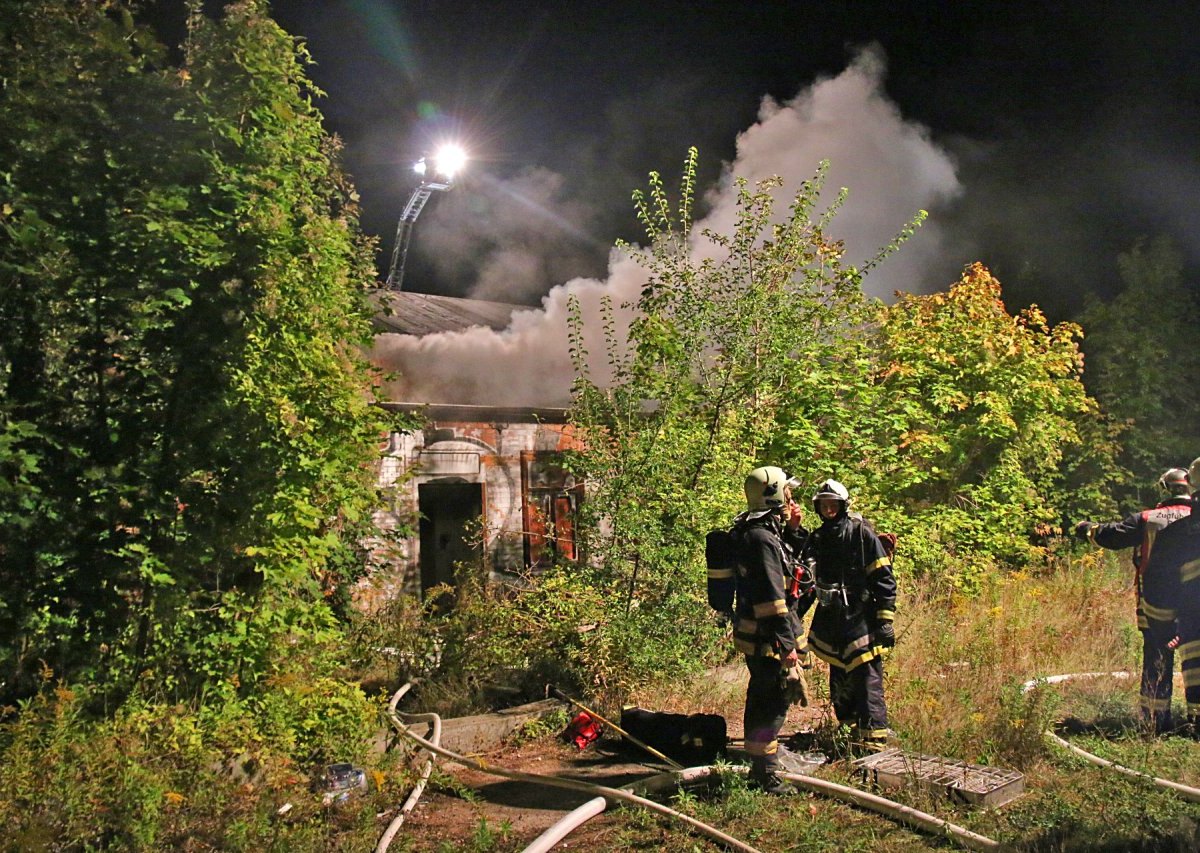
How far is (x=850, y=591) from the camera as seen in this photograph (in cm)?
536

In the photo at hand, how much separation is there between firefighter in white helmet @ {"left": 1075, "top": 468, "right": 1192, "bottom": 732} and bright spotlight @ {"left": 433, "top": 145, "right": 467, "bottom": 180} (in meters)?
13.9

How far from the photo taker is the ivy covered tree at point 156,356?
14.6 ft

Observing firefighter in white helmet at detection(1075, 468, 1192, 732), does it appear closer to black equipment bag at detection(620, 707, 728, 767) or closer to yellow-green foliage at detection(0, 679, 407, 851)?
black equipment bag at detection(620, 707, 728, 767)

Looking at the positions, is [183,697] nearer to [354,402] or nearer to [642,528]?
[354,402]

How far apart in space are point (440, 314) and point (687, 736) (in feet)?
45.8

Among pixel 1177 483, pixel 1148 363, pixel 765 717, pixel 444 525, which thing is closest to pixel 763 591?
pixel 765 717

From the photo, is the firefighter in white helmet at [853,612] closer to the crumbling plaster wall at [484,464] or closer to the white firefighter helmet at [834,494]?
the white firefighter helmet at [834,494]

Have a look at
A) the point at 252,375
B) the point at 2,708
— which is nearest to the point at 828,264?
the point at 252,375

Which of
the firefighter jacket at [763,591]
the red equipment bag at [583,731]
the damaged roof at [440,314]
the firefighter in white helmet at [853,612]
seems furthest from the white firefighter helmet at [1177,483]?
the damaged roof at [440,314]

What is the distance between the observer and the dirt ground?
4.35 m

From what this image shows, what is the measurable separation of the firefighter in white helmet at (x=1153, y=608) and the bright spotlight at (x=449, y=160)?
13.9m

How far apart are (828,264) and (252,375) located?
5979 millimetres

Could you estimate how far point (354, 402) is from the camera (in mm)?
5457

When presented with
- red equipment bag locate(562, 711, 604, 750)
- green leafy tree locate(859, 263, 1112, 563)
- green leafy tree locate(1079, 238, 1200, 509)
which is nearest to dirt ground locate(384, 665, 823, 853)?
red equipment bag locate(562, 711, 604, 750)
